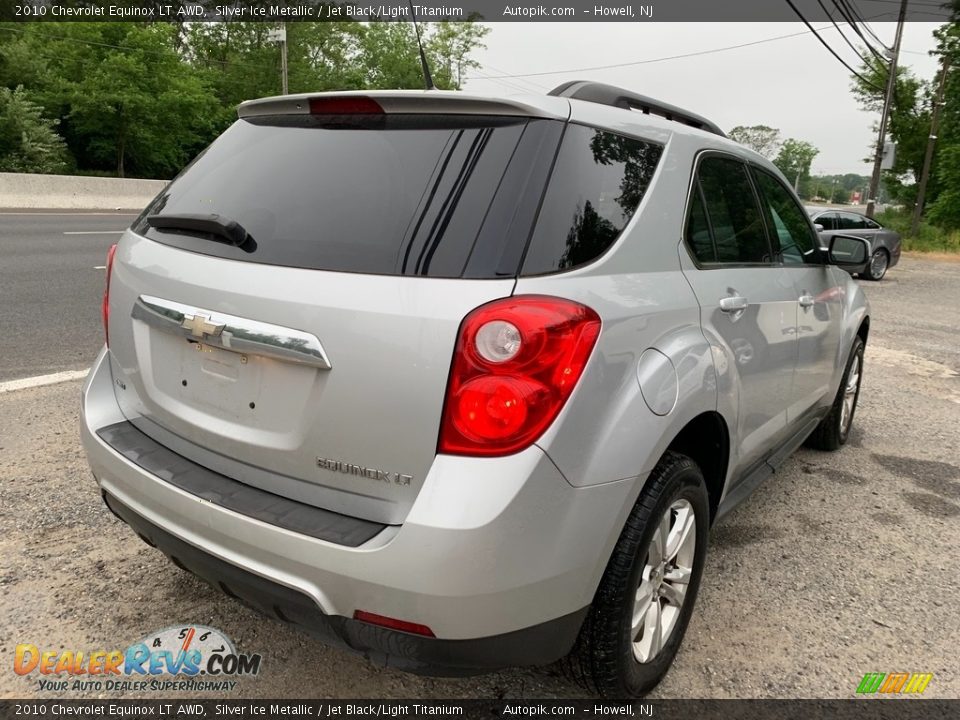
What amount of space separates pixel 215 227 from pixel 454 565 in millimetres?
1140

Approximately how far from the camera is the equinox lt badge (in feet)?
5.41

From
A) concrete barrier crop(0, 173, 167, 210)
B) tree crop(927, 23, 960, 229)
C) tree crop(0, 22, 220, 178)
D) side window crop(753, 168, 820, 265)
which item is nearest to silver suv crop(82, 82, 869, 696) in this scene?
side window crop(753, 168, 820, 265)

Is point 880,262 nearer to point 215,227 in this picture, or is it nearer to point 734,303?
point 734,303

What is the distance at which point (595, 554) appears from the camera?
1.75 meters

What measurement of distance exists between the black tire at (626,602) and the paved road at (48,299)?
14.3 feet

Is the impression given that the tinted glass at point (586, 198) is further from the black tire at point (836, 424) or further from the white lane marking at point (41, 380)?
the white lane marking at point (41, 380)

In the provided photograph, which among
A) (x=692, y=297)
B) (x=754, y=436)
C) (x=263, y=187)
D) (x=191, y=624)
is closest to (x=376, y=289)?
(x=263, y=187)

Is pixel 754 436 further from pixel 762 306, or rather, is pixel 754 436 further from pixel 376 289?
pixel 376 289

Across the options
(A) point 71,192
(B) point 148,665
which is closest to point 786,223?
(B) point 148,665

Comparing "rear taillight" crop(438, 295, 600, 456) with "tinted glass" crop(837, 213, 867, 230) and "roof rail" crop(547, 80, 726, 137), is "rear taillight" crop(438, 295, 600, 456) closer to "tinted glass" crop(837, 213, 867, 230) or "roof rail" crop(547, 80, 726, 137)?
"roof rail" crop(547, 80, 726, 137)

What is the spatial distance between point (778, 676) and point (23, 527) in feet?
9.53

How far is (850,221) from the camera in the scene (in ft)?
56.2

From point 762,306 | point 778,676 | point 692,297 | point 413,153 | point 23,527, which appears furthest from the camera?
point 23,527

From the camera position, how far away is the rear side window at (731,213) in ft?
8.12
